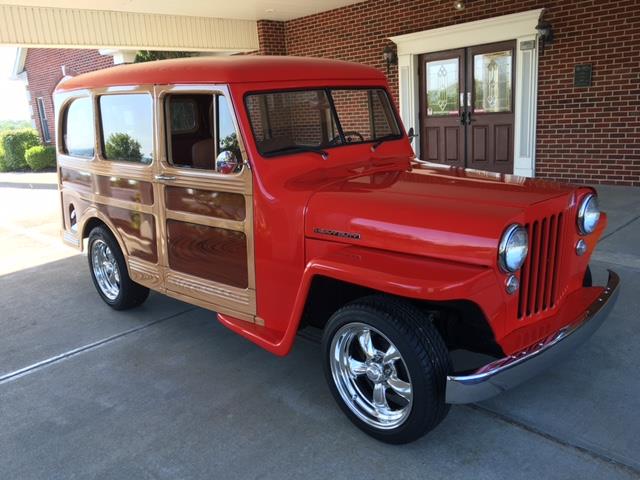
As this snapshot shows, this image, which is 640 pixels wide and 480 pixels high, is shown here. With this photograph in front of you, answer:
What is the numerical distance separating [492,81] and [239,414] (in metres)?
7.59

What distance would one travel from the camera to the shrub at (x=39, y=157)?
17.1 m

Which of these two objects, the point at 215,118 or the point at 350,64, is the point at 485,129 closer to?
the point at 350,64

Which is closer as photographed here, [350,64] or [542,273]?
→ [542,273]

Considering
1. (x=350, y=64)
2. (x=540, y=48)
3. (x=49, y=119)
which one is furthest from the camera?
(x=49, y=119)

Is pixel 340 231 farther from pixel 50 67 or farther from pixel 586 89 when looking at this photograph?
pixel 50 67

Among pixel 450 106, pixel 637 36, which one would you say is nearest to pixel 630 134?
pixel 637 36

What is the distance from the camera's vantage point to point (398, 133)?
4051mm

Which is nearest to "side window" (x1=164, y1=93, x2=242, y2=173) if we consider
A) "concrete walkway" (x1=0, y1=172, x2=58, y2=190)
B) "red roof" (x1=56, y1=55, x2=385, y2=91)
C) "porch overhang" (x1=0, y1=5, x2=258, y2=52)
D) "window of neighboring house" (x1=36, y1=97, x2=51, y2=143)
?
"red roof" (x1=56, y1=55, x2=385, y2=91)

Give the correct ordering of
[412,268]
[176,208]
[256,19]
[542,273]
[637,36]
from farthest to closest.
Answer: [256,19]
[637,36]
[176,208]
[542,273]
[412,268]

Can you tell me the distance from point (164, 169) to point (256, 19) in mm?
9164

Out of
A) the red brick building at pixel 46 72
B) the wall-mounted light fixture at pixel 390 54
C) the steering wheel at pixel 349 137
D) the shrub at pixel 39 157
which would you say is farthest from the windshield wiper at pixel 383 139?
the shrub at pixel 39 157

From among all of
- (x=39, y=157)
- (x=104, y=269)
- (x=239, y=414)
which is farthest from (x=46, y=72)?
(x=239, y=414)

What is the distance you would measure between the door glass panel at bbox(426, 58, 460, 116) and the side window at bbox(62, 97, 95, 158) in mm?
6600

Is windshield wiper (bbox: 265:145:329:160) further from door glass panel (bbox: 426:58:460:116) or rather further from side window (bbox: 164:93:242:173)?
door glass panel (bbox: 426:58:460:116)
